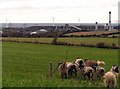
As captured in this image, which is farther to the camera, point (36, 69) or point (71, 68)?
point (36, 69)

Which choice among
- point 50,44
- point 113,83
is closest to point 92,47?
point 50,44

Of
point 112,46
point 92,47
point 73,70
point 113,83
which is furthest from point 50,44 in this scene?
point 113,83

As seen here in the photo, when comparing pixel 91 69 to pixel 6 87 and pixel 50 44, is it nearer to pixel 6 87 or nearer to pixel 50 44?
pixel 6 87

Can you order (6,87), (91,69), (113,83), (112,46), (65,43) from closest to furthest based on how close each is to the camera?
(6,87) < (113,83) < (91,69) < (112,46) < (65,43)

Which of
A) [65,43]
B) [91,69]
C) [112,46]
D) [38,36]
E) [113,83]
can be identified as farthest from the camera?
[38,36]

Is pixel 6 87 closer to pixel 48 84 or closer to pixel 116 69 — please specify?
pixel 48 84

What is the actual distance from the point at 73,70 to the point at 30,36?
59.6m

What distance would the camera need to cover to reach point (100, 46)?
185ft

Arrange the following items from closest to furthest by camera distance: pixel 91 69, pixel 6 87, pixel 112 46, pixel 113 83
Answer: pixel 6 87
pixel 113 83
pixel 91 69
pixel 112 46

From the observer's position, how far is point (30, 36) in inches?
3103

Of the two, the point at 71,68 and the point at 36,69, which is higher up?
the point at 71,68

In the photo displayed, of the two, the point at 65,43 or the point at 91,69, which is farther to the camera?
the point at 65,43

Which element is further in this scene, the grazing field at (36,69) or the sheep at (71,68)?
the sheep at (71,68)

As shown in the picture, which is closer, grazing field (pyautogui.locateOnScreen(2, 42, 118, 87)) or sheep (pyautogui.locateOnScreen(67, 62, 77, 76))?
grazing field (pyautogui.locateOnScreen(2, 42, 118, 87))
